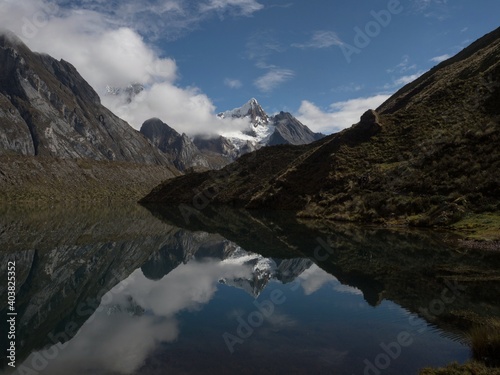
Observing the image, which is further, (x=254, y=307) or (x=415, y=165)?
(x=415, y=165)

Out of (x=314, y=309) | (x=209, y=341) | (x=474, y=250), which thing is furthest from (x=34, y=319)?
(x=474, y=250)

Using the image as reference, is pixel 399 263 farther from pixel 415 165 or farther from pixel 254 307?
pixel 415 165

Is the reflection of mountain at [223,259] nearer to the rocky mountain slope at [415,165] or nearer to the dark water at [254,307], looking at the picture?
the dark water at [254,307]

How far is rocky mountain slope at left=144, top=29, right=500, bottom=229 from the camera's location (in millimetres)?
55844

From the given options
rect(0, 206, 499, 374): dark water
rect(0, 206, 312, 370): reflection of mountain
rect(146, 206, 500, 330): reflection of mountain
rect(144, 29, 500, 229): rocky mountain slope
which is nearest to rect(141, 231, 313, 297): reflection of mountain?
rect(0, 206, 312, 370): reflection of mountain

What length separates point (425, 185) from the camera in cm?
6122

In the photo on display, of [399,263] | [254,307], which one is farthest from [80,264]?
[399,263]

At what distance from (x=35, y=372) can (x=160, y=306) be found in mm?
10258

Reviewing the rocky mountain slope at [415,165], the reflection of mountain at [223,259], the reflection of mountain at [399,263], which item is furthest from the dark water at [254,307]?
the rocky mountain slope at [415,165]

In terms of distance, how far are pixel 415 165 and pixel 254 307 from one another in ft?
178

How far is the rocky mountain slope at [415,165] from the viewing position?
55.8 metres

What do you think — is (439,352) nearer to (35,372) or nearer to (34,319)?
(35,372)

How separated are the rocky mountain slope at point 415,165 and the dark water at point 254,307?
11.7 m

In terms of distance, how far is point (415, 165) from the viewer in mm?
68562
